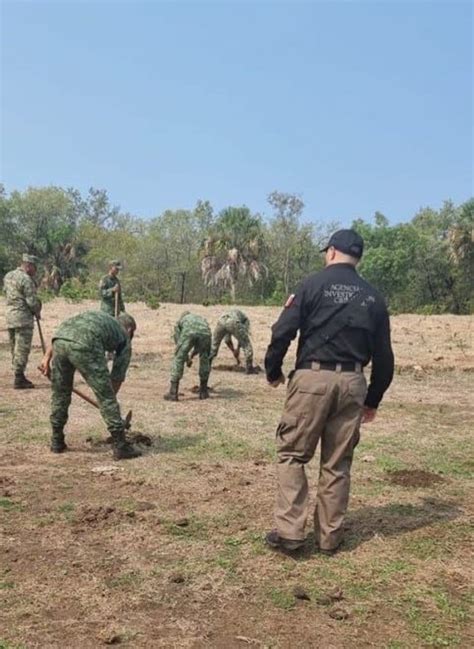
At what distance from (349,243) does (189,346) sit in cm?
583

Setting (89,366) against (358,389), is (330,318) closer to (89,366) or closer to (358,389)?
(358,389)

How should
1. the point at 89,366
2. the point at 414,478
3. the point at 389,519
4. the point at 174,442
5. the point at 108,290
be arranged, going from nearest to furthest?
the point at 389,519
the point at 414,478
the point at 89,366
the point at 174,442
the point at 108,290

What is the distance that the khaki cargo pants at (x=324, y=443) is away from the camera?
14.7ft

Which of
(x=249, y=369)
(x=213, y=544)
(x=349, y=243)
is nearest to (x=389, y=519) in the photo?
(x=213, y=544)

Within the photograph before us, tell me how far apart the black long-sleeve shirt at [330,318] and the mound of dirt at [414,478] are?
2.07m

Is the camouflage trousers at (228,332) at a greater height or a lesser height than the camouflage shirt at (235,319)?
lesser

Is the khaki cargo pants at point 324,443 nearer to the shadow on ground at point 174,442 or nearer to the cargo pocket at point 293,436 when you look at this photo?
the cargo pocket at point 293,436

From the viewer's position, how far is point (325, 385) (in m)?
4.48

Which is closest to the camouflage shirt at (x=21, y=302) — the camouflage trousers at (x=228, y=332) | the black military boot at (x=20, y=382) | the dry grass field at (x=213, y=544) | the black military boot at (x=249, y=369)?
the black military boot at (x=20, y=382)

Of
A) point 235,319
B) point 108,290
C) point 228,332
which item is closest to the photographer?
point 235,319

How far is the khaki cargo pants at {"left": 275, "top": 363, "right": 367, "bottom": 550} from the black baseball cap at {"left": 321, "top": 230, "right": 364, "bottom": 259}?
82cm

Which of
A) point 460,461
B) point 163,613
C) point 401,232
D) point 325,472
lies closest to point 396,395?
point 460,461

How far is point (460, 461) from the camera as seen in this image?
Result: 704 cm

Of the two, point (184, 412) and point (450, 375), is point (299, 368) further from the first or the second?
point (450, 375)
